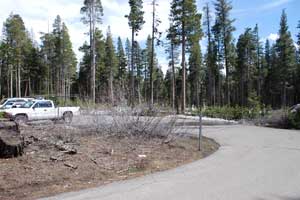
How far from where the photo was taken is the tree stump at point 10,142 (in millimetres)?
11000

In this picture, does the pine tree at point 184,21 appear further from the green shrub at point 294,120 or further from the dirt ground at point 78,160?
the dirt ground at point 78,160

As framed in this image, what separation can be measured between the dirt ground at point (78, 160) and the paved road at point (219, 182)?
0.72m

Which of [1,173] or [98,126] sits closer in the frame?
[1,173]

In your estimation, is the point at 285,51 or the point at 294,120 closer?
the point at 294,120

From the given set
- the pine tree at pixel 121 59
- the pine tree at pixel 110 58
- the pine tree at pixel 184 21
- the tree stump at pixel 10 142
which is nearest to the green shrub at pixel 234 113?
the pine tree at pixel 184 21

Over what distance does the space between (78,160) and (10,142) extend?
74.8 inches

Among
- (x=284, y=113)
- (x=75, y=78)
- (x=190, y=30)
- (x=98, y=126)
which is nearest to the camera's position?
(x=98, y=126)

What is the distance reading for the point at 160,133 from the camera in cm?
1645

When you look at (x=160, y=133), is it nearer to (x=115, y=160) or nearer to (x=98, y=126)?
(x=98, y=126)

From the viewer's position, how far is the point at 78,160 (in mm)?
11555

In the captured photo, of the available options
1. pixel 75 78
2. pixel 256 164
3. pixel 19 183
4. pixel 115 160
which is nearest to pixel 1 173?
pixel 19 183

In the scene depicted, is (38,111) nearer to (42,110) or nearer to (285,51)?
(42,110)

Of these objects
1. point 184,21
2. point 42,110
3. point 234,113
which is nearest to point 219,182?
point 42,110

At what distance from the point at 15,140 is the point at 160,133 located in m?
6.54
